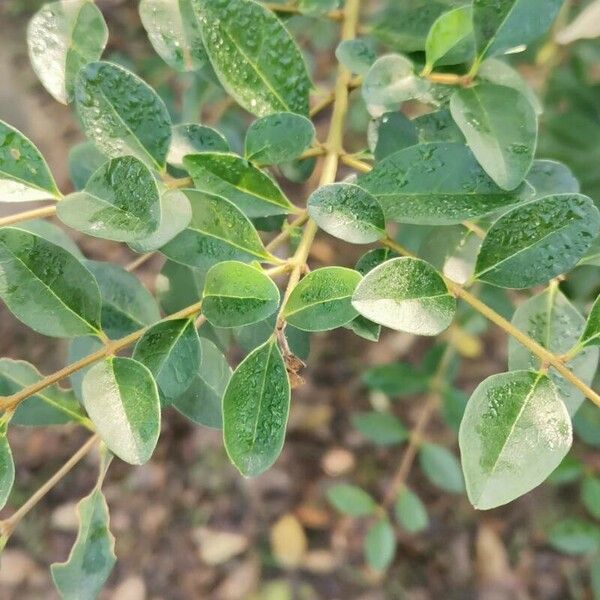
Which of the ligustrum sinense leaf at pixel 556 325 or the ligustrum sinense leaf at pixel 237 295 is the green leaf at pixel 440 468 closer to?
the ligustrum sinense leaf at pixel 556 325

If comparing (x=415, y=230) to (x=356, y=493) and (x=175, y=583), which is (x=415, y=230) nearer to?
(x=356, y=493)

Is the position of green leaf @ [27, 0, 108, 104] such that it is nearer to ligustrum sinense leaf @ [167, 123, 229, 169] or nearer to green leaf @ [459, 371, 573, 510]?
ligustrum sinense leaf @ [167, 123, 229, 169]

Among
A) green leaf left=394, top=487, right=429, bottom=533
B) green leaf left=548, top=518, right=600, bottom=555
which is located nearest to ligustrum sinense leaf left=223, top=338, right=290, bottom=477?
green leaf left=394, top=487, right=429, bottom=533

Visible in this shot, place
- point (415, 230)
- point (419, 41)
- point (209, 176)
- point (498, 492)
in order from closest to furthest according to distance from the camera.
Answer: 1. point (498, 492)
2. point (209, 176)
3. point (419, 41)
4. point (415, 230)

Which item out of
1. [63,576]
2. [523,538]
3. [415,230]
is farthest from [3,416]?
[523,538]

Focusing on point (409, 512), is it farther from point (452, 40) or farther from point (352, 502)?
point (452, 40)

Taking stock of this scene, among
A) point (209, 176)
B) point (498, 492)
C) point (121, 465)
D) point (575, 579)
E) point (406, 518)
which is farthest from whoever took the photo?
point (121, 465)
